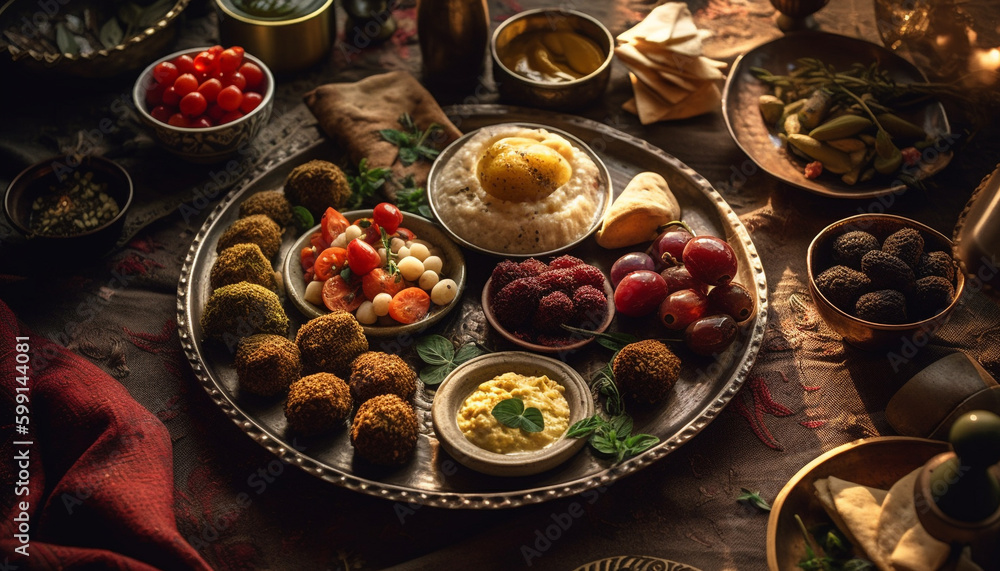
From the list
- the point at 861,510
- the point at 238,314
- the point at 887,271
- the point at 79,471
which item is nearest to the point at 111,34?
the point at 238,314

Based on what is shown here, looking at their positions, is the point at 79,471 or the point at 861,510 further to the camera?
the point at 79,471

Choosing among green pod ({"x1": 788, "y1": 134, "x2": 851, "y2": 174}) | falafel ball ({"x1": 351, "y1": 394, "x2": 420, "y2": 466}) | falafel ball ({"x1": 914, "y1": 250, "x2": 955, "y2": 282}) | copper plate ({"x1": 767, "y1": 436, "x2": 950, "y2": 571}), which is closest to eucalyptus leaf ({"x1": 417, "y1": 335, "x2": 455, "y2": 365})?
falafel ball ({"x1": 351, "y1": 394, "x2": 420, "y2": 466})

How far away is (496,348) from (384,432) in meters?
0.86

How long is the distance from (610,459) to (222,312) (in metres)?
2.01

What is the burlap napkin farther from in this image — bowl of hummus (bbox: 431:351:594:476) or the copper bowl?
bowl of hummus (bbox: 431:351:594:476)

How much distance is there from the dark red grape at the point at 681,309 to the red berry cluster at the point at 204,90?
2.91 metres

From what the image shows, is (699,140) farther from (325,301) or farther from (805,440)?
(325,301)

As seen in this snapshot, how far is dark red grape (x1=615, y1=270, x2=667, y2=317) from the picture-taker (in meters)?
3.85

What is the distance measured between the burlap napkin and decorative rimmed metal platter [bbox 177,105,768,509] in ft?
0.76

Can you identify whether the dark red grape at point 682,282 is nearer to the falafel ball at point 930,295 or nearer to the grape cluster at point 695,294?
the grape cluster at point 695,294

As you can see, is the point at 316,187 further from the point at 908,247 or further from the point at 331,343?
the point at 908,247

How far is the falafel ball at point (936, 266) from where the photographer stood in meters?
3.74

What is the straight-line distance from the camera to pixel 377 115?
4930 mm

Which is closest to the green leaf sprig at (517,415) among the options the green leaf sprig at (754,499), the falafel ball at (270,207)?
the green leaf sprig at (754,499)
